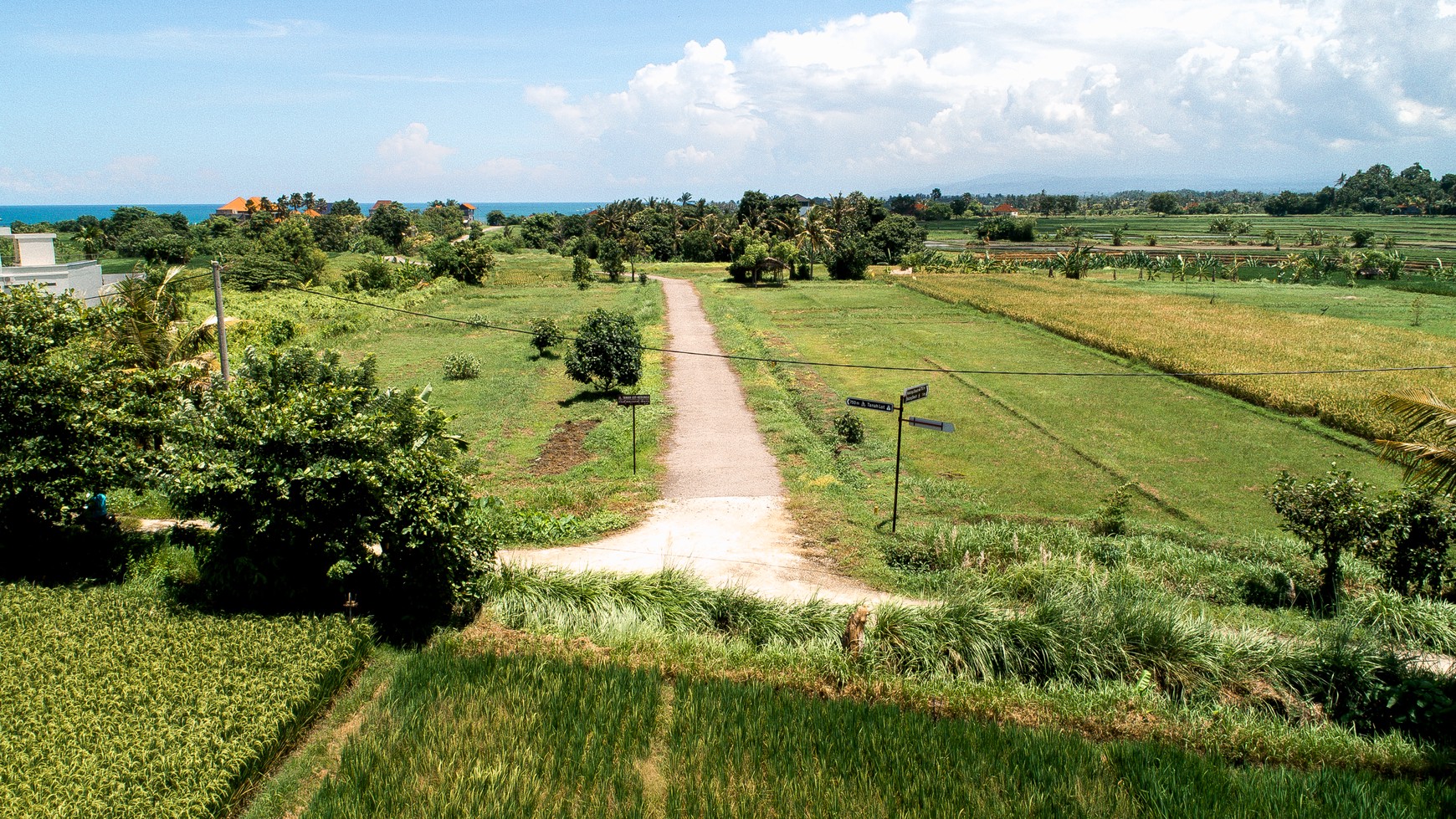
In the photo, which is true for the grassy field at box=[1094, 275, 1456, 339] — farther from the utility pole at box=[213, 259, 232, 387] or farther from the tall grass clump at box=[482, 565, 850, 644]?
the utility pole at box=[213, 259, 232, 387]

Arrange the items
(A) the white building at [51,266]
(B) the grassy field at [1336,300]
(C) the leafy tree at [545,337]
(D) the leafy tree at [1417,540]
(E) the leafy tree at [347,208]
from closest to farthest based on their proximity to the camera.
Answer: (D) the leafy tree at [1417,540] → (A) the white building at [51,266] → (C) the leafy tree at [545,337] → (B) the grassy field at [1336,300] → (E) the leafy tree at [347,208]

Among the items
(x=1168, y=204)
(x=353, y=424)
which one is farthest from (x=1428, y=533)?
(x=1168, y=204)

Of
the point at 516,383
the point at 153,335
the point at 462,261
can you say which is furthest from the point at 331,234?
the point at 153,335

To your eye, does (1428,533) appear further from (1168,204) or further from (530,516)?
(1168,204)

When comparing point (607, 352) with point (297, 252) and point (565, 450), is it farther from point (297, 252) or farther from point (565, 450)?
point (297, 252)

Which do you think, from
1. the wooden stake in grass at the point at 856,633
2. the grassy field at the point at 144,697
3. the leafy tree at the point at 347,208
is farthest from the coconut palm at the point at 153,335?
the leafy tree at the point at 347,208

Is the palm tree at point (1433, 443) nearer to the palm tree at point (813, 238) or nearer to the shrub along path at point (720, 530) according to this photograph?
the shrub along path at point (720, 530)
